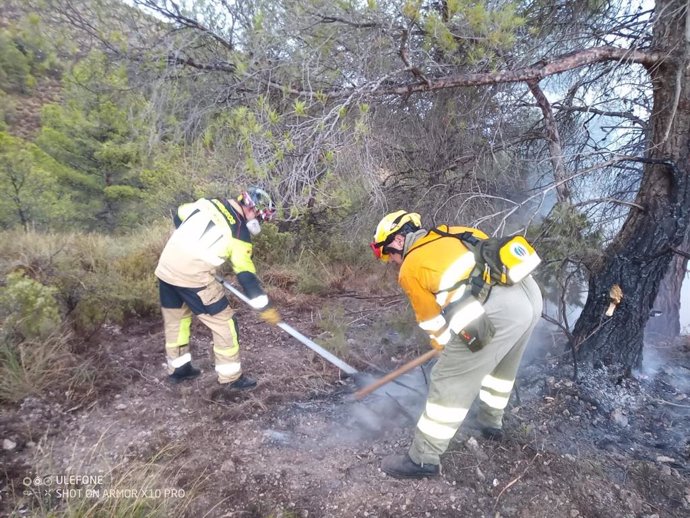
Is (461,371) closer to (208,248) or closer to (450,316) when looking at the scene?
(450,316)

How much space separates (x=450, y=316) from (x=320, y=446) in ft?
4.66

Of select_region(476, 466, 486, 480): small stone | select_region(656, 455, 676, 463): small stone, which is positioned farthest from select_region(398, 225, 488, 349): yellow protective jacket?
select_region(656, 455, 676, 463): small stone

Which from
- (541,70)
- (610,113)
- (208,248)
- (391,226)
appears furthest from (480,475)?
(610,113)

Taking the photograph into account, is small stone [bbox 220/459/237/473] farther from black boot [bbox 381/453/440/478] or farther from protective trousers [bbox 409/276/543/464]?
protective trousers [bbox 409/276/543/464]

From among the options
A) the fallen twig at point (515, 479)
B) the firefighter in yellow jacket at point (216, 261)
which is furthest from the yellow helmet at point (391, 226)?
the fallen twig at point (515, 479)

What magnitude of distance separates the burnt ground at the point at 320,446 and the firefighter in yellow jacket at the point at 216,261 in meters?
0.54

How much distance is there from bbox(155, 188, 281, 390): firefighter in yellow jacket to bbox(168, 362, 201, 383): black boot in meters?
0.41

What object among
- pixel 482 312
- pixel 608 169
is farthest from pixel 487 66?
pixel 482 312

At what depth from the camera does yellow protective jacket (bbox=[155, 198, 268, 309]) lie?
3.29m

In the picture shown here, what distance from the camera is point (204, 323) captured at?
3.60m

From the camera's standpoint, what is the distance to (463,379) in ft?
8.63

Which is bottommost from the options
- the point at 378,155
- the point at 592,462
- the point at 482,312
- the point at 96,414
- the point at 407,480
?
the point at 96,414

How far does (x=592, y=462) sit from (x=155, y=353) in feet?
12.9

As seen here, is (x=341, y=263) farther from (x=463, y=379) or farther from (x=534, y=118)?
(x=463, y=379)
